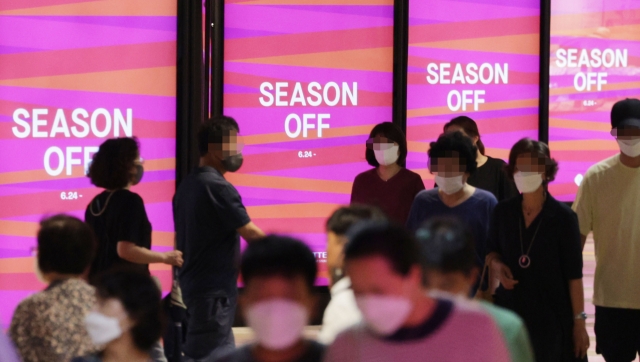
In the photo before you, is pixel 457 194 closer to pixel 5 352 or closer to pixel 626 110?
pixel 626 110

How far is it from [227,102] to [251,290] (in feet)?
15.1

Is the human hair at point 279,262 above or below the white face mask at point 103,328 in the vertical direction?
above

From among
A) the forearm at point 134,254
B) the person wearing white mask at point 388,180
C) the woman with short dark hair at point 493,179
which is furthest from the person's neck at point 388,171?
the forearm at point 134,254

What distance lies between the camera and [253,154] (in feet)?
21.1

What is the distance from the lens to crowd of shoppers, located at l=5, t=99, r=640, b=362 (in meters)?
1.79

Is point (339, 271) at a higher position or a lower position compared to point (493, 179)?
lower

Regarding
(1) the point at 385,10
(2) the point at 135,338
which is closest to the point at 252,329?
(2) the point at 135,338

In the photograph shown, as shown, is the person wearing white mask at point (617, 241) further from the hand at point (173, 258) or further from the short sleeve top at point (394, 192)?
the hand at point (173, 258)

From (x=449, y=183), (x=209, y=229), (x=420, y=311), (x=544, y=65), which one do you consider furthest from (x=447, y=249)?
(x=544, y=65)

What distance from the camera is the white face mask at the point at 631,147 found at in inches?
172

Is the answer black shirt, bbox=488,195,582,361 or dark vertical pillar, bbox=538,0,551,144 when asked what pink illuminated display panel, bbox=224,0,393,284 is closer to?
dark vertical pillar, bbox=538,0,551,144

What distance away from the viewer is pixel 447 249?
2262 mm

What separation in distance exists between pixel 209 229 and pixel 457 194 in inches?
46.1

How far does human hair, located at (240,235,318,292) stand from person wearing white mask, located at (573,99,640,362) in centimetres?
287
